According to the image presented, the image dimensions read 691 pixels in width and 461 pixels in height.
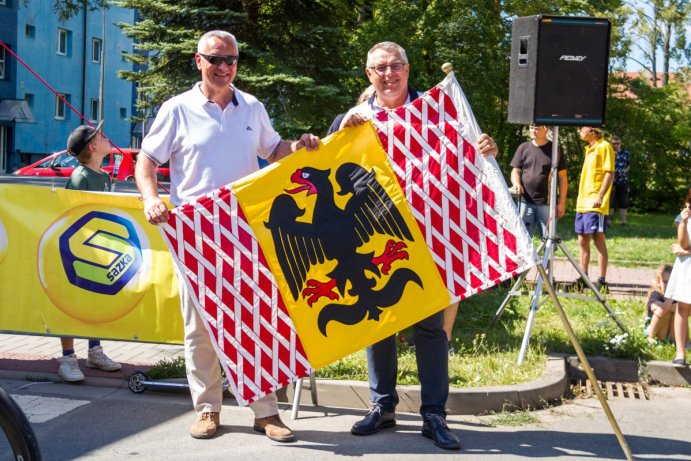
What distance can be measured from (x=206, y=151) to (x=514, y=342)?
3798 millimetres

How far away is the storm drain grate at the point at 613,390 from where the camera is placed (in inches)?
298

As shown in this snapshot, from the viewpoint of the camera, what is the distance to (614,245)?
20.7m

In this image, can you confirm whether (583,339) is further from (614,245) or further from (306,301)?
(614,245)

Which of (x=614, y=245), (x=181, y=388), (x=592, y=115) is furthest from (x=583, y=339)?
(x=614, y=245)

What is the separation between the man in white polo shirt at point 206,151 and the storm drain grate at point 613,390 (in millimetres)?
2593

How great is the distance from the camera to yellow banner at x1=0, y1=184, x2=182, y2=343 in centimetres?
759

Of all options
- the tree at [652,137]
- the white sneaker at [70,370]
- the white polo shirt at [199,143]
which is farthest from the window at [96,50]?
the white polo shirt at [199,143]

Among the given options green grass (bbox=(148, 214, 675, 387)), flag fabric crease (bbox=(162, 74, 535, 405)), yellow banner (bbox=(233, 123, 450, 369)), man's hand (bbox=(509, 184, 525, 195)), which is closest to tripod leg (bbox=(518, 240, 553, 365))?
green grass (bbox=(148, 214, 675, 387))

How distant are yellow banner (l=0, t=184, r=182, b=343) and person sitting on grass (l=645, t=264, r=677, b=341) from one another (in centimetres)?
400

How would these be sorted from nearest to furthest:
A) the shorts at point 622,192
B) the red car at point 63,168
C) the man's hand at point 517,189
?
1. the man's hand at point 517,189
2. the shorts at point 622,192
3. the red car at point 63,168

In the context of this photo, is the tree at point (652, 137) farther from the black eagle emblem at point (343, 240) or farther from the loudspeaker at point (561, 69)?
the black eagle emblem at point (343, 240)

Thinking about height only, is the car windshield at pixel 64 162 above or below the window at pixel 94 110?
below

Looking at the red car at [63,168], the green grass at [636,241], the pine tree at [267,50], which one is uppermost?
the pine tree at [267,50]

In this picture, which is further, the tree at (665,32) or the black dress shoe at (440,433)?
the tree at (665,32)
